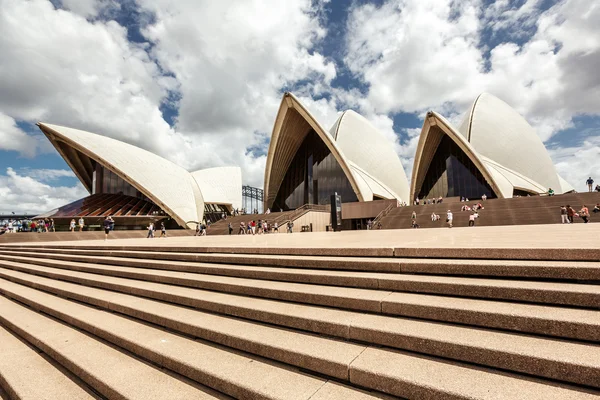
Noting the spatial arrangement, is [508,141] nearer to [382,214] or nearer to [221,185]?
[382,214]

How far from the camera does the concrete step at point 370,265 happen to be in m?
2.41

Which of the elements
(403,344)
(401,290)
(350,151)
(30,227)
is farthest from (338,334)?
(350,151)

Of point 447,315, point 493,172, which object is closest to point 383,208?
point 493,172

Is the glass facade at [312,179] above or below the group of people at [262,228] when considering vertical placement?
above

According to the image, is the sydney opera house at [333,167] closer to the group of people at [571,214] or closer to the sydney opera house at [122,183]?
the sydney opera house at [122,183]

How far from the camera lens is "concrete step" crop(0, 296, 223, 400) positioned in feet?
7.27

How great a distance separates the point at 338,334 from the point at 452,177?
3495cm

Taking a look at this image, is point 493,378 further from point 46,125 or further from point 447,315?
point 46,125

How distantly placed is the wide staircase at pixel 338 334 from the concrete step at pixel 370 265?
15 mm

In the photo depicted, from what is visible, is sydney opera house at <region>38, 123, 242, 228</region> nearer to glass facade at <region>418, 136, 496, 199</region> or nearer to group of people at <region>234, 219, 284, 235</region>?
group of people at <region>234, 219, 284, 235</region>

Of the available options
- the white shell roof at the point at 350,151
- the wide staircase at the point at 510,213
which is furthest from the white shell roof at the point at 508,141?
the wide staircase at the point at 510,213

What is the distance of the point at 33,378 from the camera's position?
2.71 meters

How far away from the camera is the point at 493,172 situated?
2945cm

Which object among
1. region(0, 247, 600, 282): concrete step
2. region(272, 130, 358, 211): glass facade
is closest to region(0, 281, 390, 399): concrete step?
region(0, 247, 600, 282): concrete step
